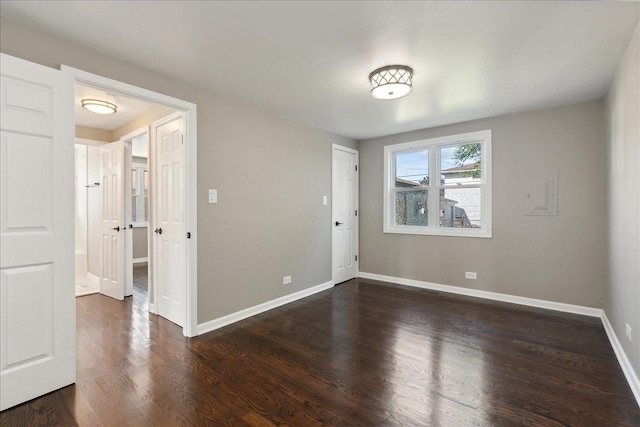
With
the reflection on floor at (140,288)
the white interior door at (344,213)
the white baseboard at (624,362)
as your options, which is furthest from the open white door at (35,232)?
the white baseboard at (624,362)

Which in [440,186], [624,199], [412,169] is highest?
[412,169]

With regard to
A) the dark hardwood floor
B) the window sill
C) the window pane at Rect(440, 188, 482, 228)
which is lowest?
the dark hardwood floor

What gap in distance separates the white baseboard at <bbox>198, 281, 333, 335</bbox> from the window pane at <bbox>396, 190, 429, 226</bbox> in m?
1.63

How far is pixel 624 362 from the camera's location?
7.48 ft

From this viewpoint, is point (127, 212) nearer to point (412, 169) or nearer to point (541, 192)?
point (412, 169)

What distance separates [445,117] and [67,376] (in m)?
4.58

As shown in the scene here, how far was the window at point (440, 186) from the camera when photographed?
420 cm

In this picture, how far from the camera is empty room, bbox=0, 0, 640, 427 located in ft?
6.14

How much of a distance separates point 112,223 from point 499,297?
541 cm

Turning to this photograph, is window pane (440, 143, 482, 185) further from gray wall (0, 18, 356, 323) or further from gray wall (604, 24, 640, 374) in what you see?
gray wall (0, 18, 356, 323)

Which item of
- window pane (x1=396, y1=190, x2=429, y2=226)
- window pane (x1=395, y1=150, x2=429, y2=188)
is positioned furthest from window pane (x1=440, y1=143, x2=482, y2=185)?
window pane (x1=396, y1=190, x2=429, y2=226)

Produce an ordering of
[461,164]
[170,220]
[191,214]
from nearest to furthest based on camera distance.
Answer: [191,214], [170,220], [461,164]

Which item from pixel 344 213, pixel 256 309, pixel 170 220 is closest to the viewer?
pixel 170 220

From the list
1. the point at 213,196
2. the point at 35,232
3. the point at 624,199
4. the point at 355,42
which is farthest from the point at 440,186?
the point at 35,232
